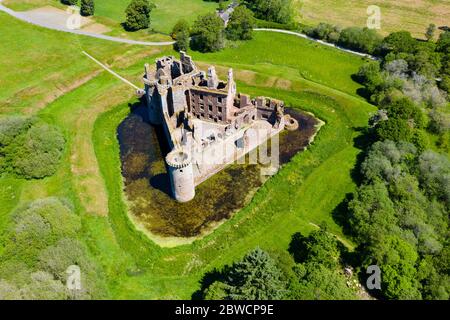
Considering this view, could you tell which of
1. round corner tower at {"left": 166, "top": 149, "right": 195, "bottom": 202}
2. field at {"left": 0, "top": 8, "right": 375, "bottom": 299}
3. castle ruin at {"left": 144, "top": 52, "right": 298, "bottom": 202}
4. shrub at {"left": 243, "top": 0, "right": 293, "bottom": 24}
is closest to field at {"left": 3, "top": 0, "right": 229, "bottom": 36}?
field at {"left": 0, "top": 8, "right": 375, "bottom": 299}

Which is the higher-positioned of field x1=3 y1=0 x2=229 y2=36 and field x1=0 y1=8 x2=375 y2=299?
field x1=3 y1=0 x2=229 y2=36

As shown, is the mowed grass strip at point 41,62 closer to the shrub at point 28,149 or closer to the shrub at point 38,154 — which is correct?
the shrub at point 28,149

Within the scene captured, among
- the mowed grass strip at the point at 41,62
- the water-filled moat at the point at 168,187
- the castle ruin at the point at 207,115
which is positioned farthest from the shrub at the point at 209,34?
the water-filled moat at the point at 168,187

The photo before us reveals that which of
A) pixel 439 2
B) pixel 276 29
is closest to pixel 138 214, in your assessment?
pixel 276 29

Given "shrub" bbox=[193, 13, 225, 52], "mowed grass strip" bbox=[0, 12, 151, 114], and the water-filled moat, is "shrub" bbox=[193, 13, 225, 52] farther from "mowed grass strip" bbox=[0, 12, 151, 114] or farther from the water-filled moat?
the water-filled moat

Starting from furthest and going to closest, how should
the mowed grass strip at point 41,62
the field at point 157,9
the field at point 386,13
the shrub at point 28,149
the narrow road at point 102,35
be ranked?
the field at point 157,9 < the field at point 386,13 < the narrow road at point 102,35 < the mowed grass strip at point 41,62 < the shrub at point 28,149
